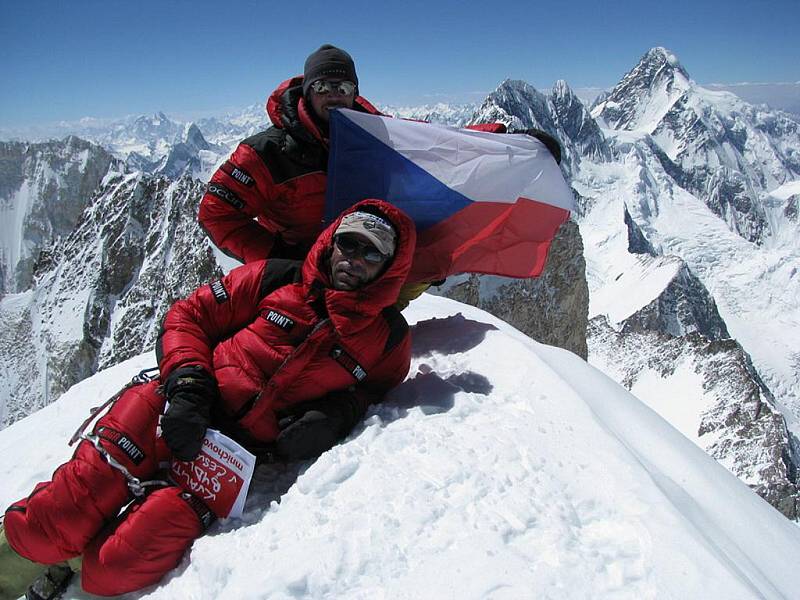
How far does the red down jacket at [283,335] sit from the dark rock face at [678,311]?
9588cm

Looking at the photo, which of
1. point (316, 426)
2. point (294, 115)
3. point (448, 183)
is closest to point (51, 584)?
point (316, 426)

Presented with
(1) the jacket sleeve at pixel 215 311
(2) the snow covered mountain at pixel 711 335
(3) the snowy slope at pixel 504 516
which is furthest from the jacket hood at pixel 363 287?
(2) the snow covered mountain at pixel 711 335

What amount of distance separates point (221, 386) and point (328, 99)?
10.5ft

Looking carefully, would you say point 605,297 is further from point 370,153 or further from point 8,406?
point 370,153

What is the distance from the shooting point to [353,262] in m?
4.10

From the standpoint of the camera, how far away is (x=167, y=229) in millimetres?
50812

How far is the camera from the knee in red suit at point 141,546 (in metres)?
3.25

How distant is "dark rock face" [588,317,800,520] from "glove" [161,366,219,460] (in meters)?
37.9

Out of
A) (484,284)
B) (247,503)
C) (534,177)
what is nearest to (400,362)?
(247,503)

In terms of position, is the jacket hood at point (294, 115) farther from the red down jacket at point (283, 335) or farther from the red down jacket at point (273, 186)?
the red down jacket at point (283, 335)

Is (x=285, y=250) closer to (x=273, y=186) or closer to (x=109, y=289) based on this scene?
(x=273, y=186)

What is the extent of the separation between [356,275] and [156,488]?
212 centimetres

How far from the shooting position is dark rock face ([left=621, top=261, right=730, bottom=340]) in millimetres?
94375

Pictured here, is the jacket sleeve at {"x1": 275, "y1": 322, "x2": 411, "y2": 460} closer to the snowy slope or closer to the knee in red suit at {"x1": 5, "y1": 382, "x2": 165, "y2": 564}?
the snowy slope
